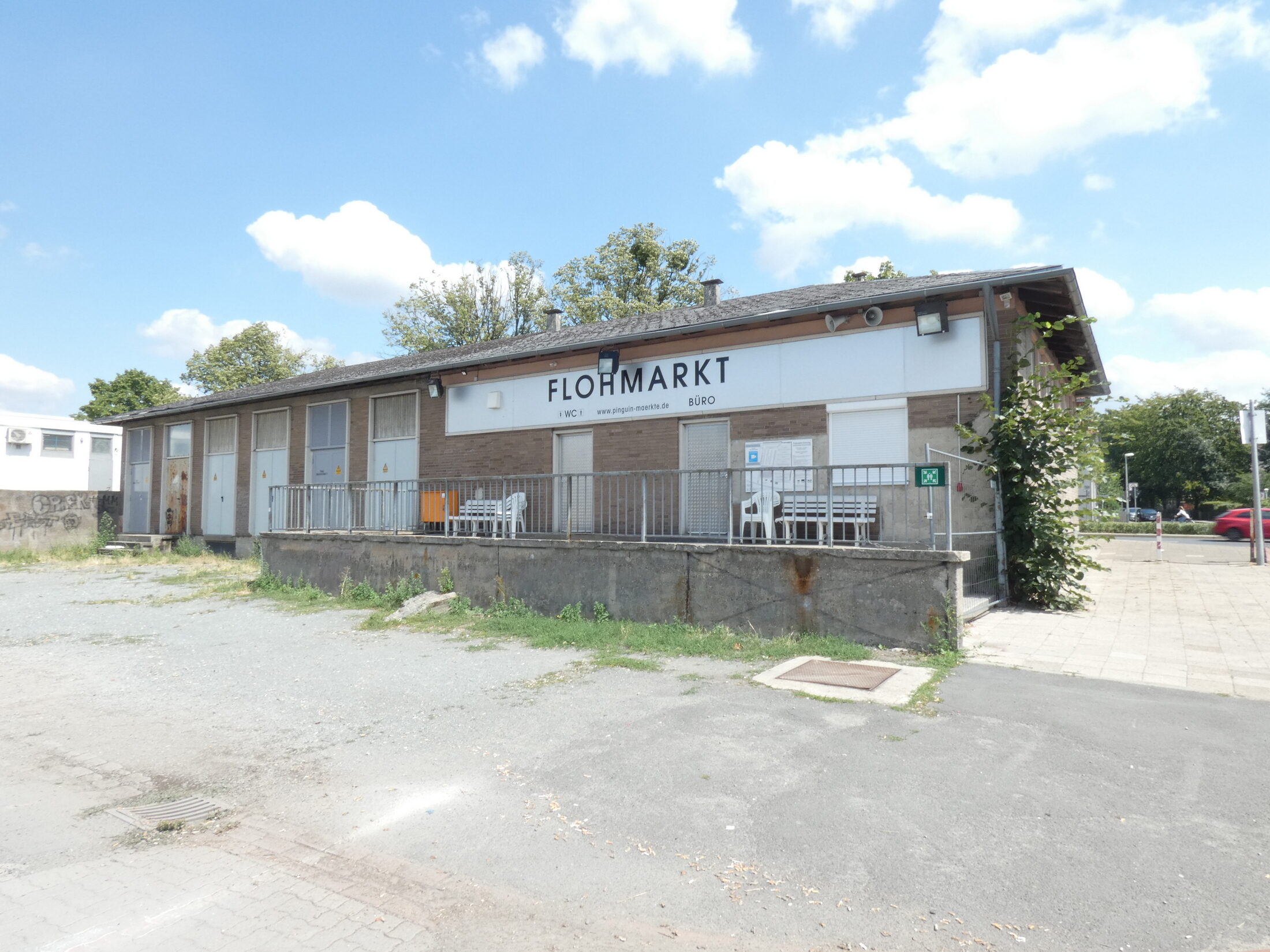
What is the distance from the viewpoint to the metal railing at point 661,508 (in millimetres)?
9641

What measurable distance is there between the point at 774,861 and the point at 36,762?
16.0 feet

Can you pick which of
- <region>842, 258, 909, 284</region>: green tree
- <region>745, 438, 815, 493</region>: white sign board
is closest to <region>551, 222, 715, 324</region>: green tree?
<region>842, 258, 909, 284</region>: green tree

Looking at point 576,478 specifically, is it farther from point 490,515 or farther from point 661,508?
point 661,508

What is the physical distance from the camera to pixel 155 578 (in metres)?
16.2

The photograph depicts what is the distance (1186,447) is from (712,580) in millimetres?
55318

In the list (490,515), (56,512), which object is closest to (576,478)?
(490,515)

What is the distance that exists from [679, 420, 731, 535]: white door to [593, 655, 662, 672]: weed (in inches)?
113

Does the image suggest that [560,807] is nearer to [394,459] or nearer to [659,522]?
[659,522]

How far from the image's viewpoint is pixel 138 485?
2402 centimetres

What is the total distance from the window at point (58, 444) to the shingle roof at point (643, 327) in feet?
28.5

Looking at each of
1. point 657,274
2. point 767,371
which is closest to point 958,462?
point 767,371

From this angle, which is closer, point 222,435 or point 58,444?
point 222,435

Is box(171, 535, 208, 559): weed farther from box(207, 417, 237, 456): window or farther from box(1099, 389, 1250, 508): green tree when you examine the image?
box(1099, 389, 1250, 508): green tree

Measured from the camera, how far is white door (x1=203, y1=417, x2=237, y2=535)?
2102 centimetres
